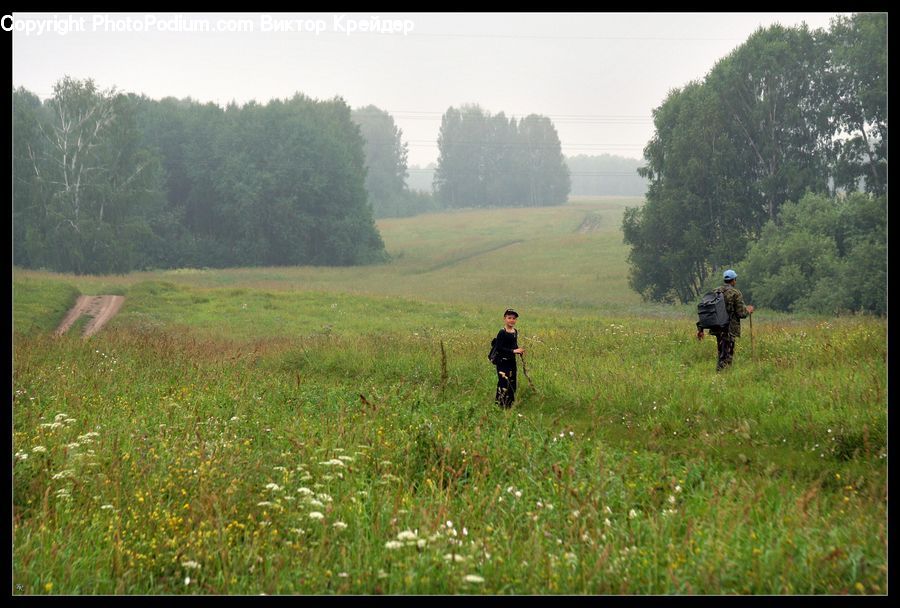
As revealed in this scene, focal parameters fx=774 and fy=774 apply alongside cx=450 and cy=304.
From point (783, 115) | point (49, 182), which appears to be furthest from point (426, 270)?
point (783, 115)

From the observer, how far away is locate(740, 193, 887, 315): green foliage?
3272cm

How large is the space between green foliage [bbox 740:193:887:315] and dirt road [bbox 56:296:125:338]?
29317mm

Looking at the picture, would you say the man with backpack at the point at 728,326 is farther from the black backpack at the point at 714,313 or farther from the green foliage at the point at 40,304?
the green foliage at the point at 40,304

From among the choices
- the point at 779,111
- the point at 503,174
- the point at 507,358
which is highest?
the point at 503,174

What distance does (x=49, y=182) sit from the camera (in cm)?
5969

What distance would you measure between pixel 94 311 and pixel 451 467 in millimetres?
28056

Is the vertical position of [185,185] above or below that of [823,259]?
above

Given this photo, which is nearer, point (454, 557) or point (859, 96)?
point (454, 557)

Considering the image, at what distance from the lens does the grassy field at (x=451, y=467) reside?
19.6 feet

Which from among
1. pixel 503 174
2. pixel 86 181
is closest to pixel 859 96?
pixel 86 181

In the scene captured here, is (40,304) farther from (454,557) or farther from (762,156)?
(762,156)

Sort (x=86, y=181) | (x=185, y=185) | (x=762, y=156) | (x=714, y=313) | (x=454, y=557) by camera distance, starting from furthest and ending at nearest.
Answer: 1. (x=185, y=185)
2. (x=86, y=181)
3. (x=762, y=156)
4. (x=714, y=313)
5. (x=454, y=557)

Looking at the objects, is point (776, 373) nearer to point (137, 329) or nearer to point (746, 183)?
point (137, 329)

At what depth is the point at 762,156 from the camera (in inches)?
1735
